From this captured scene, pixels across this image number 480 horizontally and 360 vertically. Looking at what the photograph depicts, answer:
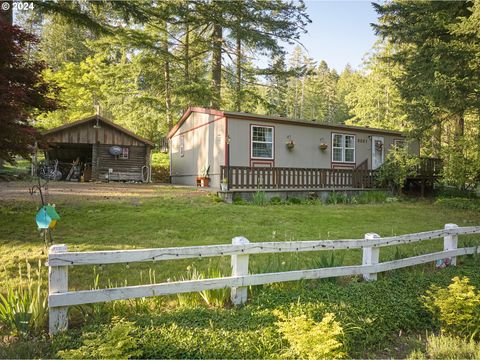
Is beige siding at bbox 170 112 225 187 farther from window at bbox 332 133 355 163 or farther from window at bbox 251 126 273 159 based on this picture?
window at bbox 332 133 355 163

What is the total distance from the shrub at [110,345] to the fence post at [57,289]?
305 millimetres

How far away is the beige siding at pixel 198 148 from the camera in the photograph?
1534cm

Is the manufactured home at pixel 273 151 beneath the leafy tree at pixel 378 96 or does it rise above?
beneath

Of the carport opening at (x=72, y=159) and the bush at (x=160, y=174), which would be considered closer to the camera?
the carport opening at (x=72, y=159)

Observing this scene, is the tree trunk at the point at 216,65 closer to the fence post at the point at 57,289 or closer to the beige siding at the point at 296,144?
the beige siding at the point at 296,144

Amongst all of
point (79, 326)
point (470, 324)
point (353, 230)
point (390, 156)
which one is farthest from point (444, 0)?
point (79, 326)

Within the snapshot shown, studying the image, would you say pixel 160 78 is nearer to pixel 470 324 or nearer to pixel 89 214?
pixel 89 214

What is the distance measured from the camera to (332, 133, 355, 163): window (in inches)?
692

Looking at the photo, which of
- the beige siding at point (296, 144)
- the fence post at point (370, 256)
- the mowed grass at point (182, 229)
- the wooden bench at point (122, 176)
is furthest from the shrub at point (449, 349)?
the wooden bench at point (122, 176)

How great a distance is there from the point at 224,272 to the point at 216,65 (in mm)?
21490

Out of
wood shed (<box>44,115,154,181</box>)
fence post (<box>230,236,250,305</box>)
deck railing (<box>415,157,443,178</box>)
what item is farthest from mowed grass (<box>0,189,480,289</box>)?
wood shed (<box>44,115,154,181</box>)

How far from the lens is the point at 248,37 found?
20.7 meters

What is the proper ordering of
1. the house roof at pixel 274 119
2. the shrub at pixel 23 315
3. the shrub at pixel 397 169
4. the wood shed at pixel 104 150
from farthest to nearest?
the wood shed at pixel 104 150, the shrub at pixel 397 169, the house roof at pixel 274 119, the shrub at pixel 23 315

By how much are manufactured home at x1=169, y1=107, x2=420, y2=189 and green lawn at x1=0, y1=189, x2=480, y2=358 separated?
13.1 feet
